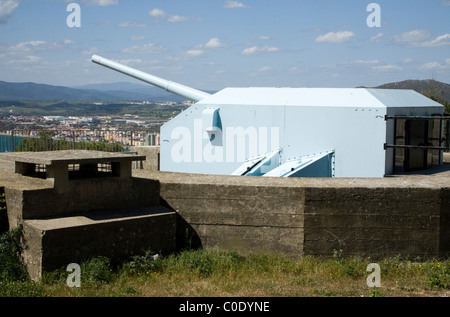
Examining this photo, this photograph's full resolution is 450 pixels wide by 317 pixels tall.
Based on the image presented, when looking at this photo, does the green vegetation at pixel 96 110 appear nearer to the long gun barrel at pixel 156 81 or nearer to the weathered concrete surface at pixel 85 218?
the long gun barrel at pixel 156 81

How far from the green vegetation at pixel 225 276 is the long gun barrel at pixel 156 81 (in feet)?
26.0

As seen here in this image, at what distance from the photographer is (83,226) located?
5402mm

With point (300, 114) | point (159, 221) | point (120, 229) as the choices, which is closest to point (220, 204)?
point (159, 221)

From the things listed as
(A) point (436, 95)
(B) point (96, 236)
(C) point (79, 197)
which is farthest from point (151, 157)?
(A) point (436, 95)

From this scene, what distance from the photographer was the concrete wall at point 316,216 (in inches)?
243

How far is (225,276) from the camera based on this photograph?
568 centimetres

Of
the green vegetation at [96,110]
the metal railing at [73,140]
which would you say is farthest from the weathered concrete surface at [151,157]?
the green vegetation at [96,110]

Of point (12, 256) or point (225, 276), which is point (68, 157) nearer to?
point (12, 256)

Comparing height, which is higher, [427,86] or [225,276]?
[427,86]

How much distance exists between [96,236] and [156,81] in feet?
33.7

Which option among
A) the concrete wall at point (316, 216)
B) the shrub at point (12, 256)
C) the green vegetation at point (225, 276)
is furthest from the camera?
the concrete wall at point (316, 216)

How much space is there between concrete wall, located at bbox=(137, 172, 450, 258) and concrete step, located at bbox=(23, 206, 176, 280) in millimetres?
381

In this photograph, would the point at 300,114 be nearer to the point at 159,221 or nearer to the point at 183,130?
the point at 183,130

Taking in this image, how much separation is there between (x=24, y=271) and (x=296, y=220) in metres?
2.99
